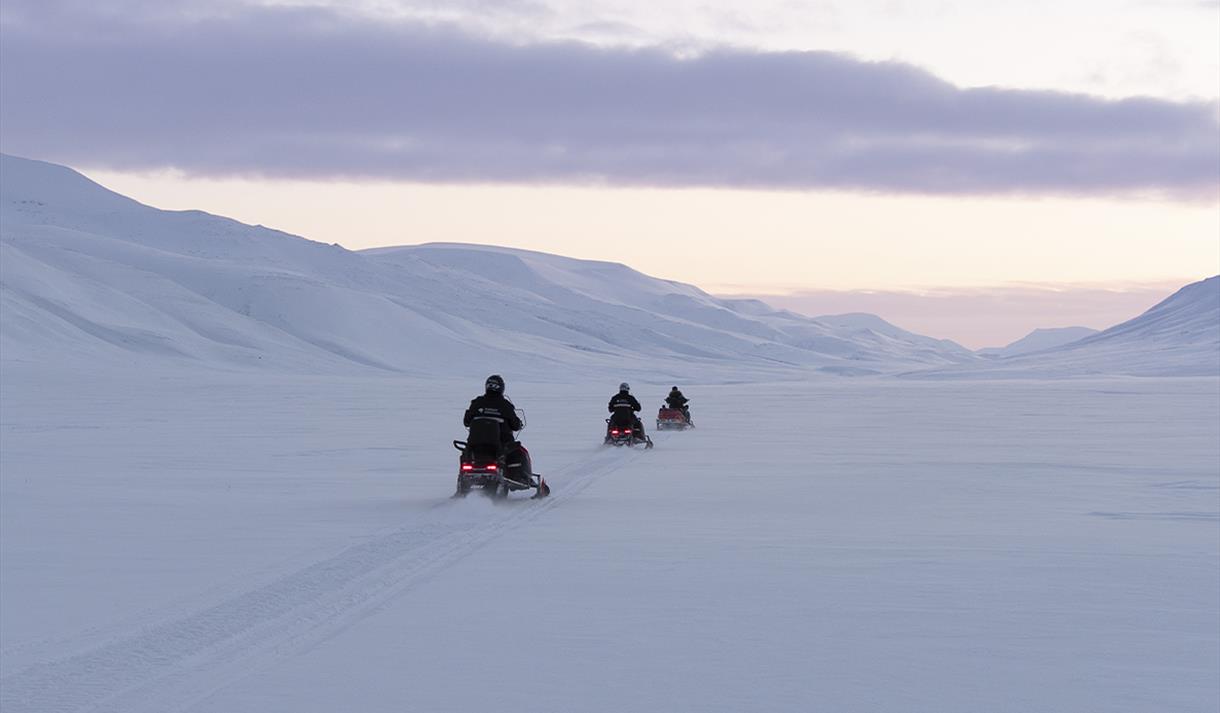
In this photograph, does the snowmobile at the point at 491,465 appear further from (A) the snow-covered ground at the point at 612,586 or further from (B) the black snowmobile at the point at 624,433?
(B) the black snowmobile at the point at 624,433

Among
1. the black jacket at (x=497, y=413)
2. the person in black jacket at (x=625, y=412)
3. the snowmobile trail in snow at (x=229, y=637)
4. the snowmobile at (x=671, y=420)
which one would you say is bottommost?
the snowmobile trail in snow at (x=229, y=637)

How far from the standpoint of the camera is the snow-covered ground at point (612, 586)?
7137 millimetres

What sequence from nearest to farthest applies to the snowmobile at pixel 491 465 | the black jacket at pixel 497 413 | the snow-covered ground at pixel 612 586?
the snow-covered ground at pixel 612 586, the snowmobile at pixel 491 465, the black jacket at pixel 497 413

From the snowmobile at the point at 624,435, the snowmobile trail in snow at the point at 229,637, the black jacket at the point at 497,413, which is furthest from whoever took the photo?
the snowmobile at the point at 624,435

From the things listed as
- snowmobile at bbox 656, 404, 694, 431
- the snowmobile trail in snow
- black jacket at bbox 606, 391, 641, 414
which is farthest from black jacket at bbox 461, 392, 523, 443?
snowmobile at bbox 656, 404, 694, 431

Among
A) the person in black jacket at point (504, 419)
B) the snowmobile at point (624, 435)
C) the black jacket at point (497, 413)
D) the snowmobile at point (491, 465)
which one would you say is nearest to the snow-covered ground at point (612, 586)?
the snowmobile at point (491, 465)

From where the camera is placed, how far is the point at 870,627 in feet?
28.5

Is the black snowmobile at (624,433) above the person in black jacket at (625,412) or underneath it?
underneath

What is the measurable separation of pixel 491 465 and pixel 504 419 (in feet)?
2.33

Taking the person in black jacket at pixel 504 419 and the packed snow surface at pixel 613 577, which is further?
the person in black jacket at pixel 504 419

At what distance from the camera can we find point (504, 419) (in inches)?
656

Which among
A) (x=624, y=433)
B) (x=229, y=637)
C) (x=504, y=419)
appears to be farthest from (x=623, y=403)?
(x=229, y=637)

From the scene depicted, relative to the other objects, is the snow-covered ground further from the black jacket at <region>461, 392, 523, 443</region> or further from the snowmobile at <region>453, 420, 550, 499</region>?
the black jacket at <region>461, 392, 523, 443</region>

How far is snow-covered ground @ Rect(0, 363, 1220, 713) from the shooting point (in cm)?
714
